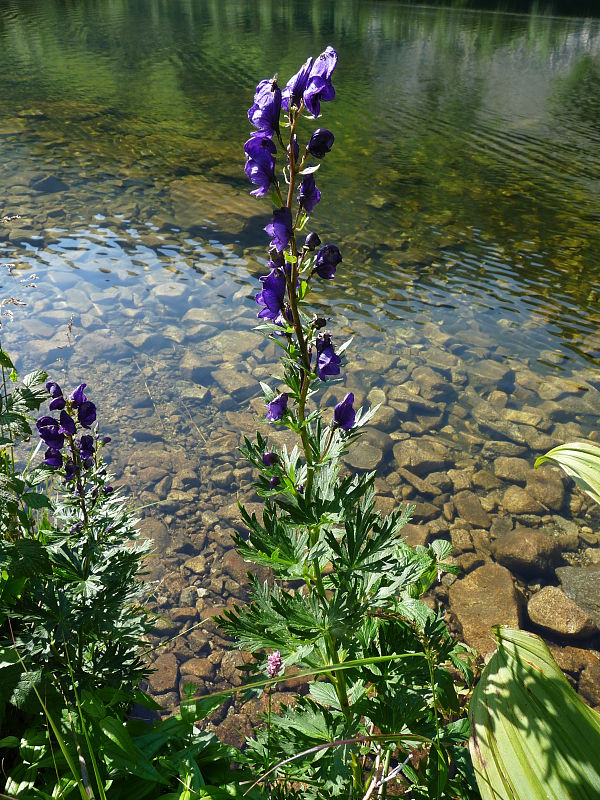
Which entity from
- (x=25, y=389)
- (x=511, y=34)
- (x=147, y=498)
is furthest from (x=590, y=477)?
(x=511, y=34)

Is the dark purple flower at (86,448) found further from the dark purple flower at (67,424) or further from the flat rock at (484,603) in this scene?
the flat rock at (484,603)

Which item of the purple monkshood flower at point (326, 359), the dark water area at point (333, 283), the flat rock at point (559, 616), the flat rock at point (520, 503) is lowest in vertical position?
the flat rock at point (520, 503)

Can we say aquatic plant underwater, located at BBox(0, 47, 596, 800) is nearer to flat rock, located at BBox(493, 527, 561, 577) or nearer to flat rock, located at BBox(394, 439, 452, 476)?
flat rock, located at BBox(493, 527, 561, 577)

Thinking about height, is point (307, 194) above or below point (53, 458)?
above

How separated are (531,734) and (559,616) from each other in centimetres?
201

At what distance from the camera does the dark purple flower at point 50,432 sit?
2074mm

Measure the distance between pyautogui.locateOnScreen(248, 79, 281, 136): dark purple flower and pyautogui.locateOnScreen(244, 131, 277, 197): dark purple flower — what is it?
1.0 inches

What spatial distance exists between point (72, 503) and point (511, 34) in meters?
26.5

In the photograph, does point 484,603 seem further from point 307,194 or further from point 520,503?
point 307,194

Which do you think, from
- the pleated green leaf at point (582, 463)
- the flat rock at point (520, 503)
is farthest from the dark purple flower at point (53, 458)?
the flat rock at point (520, 503)

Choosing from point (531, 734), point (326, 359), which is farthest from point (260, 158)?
point (531, 734)

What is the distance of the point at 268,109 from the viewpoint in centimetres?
159

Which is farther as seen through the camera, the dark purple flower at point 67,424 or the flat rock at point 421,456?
the flat rock at point 421,456

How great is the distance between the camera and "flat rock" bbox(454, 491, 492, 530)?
3.88 meters
